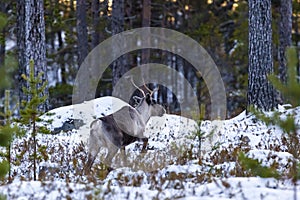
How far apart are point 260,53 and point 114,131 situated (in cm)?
628

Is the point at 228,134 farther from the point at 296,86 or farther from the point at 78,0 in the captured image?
the point at 78,0

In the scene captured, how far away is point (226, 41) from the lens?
1486 inches

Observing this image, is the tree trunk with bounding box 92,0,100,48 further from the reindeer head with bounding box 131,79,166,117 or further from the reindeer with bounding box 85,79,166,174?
the reindeer with bounding box 85,79,166,174

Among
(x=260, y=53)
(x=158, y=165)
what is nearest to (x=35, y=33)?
(x=260, y=53)

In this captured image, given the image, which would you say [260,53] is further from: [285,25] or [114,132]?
[285,25]

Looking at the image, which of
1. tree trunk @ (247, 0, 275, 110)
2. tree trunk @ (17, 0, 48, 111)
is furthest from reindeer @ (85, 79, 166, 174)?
tree trunk @ (17, 0, 48, 111)

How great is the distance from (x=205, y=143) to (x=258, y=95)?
3.12 m

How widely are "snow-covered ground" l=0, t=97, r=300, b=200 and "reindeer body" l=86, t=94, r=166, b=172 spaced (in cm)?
25

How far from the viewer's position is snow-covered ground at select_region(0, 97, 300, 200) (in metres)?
7.24

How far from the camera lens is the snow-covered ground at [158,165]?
7.24 metres

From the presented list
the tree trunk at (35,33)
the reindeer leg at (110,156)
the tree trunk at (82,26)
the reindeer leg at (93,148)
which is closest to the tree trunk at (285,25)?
the tree trunk at (82,26)

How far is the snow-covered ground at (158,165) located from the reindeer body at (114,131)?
25cm

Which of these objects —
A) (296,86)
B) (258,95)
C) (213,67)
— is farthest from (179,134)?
(213,67)

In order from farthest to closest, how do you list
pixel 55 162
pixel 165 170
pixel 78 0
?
pixel 78 0
pixel 55 162
pixel 165 170
